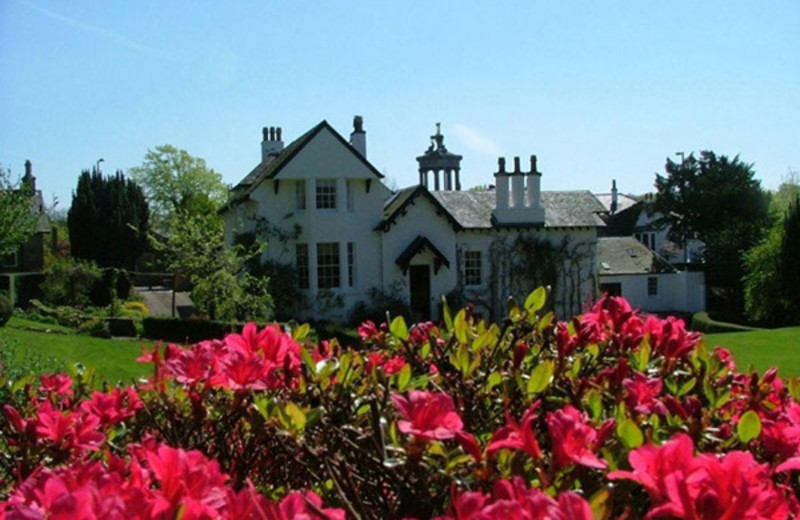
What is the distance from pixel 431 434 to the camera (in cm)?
180

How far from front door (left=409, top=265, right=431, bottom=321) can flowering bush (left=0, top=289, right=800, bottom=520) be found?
87.0 ft

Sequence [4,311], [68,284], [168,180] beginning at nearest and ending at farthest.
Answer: [4,311]
[68,284]
[168,180]

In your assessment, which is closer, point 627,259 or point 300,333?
point 300,333

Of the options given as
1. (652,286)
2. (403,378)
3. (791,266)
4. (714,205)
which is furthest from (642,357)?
(714,205)

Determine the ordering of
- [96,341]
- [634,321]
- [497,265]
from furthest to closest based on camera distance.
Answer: [497,265], [96,341], [634,321]

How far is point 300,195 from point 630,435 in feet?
89.4

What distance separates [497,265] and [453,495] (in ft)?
98.1

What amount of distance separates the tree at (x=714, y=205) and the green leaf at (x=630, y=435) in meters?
45.4

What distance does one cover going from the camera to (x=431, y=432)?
181 centimetres

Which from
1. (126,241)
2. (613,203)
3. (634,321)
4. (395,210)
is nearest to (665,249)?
(613,203)

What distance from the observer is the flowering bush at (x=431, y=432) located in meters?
1.54

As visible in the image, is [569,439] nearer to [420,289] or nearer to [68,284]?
[420,289]

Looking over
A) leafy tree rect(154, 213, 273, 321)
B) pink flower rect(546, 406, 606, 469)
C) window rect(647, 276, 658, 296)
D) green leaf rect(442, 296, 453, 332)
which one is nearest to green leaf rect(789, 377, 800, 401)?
green leaf rect(442, 296, 453, 332)

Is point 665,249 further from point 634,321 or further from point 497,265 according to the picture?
point 634,321
